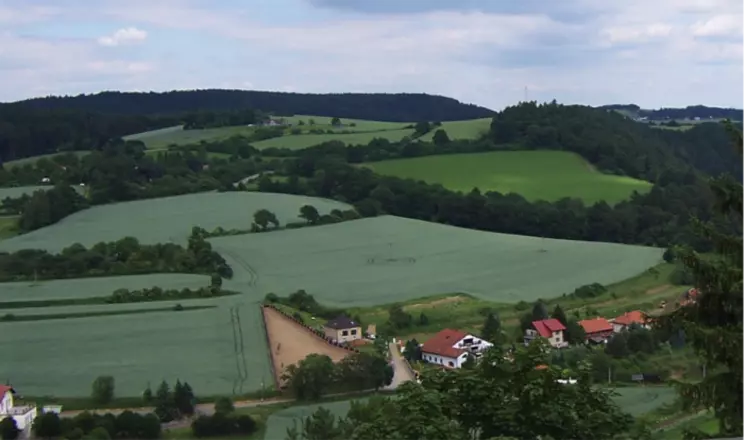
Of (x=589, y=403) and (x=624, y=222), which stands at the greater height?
(x=589, y=403)

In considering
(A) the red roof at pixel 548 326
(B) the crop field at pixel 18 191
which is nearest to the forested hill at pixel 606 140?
(B) the crop field at pixel 18 191

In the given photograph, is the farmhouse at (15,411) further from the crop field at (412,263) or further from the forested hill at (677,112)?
the forested hill at (677,112)

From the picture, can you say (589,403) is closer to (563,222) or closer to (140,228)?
(140,228)

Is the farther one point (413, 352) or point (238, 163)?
point (238, 163)

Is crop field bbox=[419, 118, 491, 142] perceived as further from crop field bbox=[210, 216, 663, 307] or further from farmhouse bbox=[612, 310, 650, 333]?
farmhouse bbox=[612, 310, 650, 333]

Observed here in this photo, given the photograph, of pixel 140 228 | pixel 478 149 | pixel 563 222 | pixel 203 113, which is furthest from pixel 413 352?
pixel 203 113

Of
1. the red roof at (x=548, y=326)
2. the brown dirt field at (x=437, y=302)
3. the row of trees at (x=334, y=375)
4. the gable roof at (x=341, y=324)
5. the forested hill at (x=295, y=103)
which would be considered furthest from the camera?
the forested hill at (x=295, y=103)
